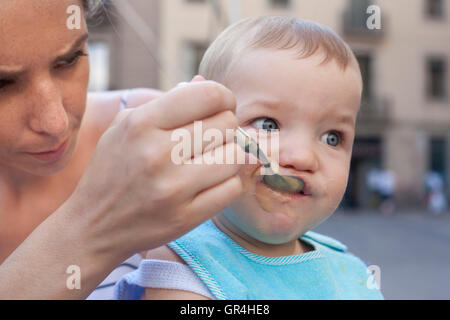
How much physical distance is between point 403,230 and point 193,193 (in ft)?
18.1

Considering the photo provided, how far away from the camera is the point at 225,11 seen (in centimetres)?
450

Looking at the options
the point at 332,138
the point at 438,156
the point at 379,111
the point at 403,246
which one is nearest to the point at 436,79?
the point at 379,111

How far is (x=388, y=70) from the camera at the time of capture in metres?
5.98

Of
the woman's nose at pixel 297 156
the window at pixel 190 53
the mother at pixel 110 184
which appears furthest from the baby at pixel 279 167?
the window at pixel 190 53

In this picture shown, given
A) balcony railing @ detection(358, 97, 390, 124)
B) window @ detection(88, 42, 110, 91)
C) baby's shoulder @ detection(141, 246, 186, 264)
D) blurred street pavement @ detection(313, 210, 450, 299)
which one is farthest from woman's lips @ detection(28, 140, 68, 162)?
balcony railing @ detection(358, 97, 390, 124)

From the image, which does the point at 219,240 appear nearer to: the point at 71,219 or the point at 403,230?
the point at 71,219

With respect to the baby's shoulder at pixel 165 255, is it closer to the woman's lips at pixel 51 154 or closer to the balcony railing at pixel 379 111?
the woman's lips at pixel 51 154

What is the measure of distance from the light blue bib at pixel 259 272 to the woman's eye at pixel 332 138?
16 cm

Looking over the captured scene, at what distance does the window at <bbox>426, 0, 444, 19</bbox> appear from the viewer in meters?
6.30

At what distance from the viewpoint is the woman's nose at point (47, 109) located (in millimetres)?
542

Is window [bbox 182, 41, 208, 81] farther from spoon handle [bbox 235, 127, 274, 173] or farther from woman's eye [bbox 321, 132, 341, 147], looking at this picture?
spoon handle [bbox 235, 127, 274, 173]

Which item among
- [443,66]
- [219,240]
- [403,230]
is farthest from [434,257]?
[443,66]

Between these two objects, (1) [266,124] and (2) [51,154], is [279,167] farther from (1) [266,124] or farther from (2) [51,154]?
(2) [51,154]
